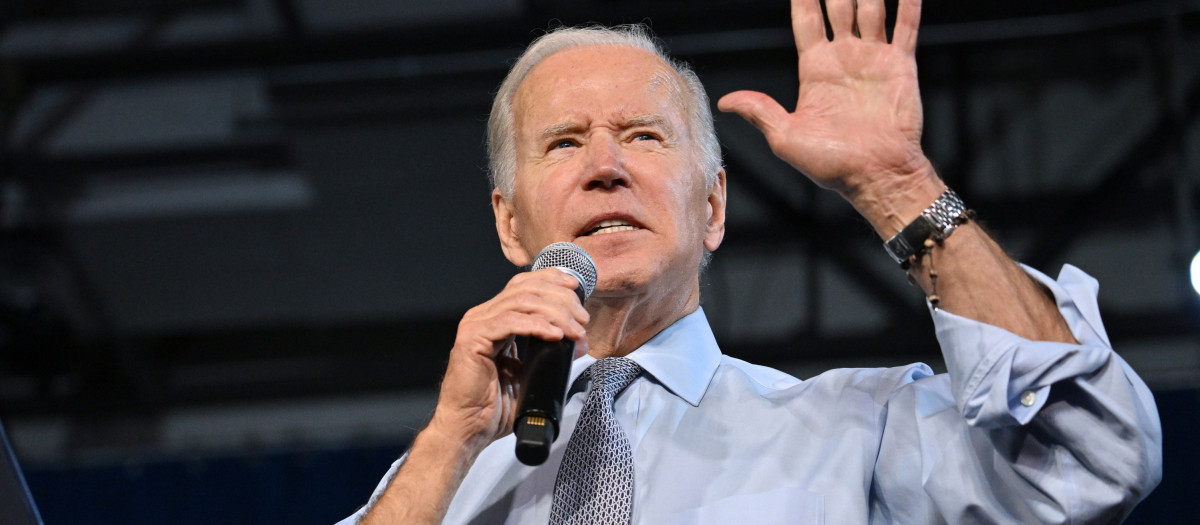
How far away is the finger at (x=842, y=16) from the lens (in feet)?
4.41

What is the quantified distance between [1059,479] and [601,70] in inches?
39.1

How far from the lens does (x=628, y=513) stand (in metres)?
1.35

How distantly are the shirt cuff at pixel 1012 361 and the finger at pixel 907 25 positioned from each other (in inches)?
13.6

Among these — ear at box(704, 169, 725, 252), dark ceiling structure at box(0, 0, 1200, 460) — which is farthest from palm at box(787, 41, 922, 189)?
dark ceiling structure at box(0, 0, 1200, 460)

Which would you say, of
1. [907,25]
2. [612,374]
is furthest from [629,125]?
[907,25]

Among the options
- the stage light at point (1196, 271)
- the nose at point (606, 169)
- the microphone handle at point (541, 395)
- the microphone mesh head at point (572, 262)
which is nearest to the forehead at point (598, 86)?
the nose at point (606, 169)

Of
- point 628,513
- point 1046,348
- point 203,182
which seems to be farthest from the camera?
point 203,182

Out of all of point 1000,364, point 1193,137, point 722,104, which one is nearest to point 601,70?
point 722,104

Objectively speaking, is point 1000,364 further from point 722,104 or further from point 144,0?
point 144,0

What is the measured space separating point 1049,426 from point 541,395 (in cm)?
58

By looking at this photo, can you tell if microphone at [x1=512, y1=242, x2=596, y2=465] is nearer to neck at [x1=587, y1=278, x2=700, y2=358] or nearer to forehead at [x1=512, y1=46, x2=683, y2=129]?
neck at [x1=587, y1=278, x2=700, y2=358]

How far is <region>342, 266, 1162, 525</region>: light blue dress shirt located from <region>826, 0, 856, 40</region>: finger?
40 cm

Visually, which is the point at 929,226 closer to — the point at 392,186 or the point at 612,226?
the point at 612,226

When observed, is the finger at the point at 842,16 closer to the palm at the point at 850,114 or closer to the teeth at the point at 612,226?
the palm at the point at 850,114
